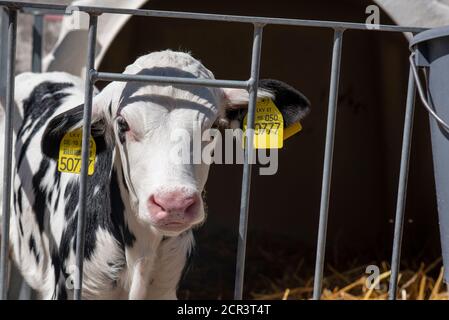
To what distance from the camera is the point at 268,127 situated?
3066mm

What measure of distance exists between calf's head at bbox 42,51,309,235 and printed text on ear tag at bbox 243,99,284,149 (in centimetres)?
12

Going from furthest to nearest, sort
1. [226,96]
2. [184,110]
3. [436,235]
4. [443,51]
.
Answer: [436,235] < [226,96] < [184,110] < [443,51]

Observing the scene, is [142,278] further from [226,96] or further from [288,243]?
[288,243]

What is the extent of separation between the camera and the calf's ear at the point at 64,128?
325cm

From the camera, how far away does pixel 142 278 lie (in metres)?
3.54

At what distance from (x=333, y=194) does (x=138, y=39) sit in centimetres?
220

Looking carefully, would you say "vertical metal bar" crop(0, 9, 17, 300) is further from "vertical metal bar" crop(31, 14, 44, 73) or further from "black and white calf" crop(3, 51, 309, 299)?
"vertical metal bar" crop(31, 14, 44, 73)

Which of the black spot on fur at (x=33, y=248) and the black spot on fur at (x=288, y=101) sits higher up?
the black spot on fur at (x=288, y=101)

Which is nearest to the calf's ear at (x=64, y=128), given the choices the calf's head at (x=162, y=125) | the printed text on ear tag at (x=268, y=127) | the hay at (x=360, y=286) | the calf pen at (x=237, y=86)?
the calf's head at (x=162, y=125)

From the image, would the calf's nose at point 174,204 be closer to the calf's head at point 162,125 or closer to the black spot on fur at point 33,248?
the calf's head at point 162,125

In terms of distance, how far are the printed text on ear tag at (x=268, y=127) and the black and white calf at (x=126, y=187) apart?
130mm

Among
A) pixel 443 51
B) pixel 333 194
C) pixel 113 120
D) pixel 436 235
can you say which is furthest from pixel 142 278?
pixel 333 194

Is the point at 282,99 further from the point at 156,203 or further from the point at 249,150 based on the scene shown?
the point at 156,203

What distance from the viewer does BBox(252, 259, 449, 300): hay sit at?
5070mm
